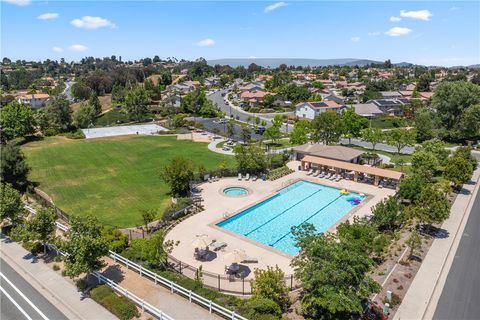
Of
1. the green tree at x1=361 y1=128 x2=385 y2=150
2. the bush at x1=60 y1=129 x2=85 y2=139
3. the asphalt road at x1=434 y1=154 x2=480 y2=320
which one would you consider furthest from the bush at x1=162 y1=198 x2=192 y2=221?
the bush at x1=60 y1=129 x2=85 y2=139

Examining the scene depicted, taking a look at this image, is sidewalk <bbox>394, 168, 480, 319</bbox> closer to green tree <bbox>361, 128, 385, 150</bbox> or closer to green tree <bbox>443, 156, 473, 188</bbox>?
green tree <bbox>443, 156, 473, 188</bbox>

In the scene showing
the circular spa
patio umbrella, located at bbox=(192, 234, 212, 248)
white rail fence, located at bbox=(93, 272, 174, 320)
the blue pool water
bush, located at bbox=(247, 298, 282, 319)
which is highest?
patio umbrella, located at bbox=(192, 234, 212, 248)

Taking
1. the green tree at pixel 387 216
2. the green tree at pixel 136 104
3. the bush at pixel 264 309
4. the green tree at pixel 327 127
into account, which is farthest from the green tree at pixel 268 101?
the bush at pixel 264 309

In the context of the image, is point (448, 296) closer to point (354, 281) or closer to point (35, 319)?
point (354, 281)

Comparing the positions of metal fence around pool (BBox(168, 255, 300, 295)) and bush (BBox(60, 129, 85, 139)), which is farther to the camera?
bush (BBox(60, 129, 85, 139))

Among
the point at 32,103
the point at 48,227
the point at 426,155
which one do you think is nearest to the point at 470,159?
the point at 426,155

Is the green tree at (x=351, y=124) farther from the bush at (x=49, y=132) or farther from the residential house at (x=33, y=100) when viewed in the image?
the residential house at (x=33, y=100)
